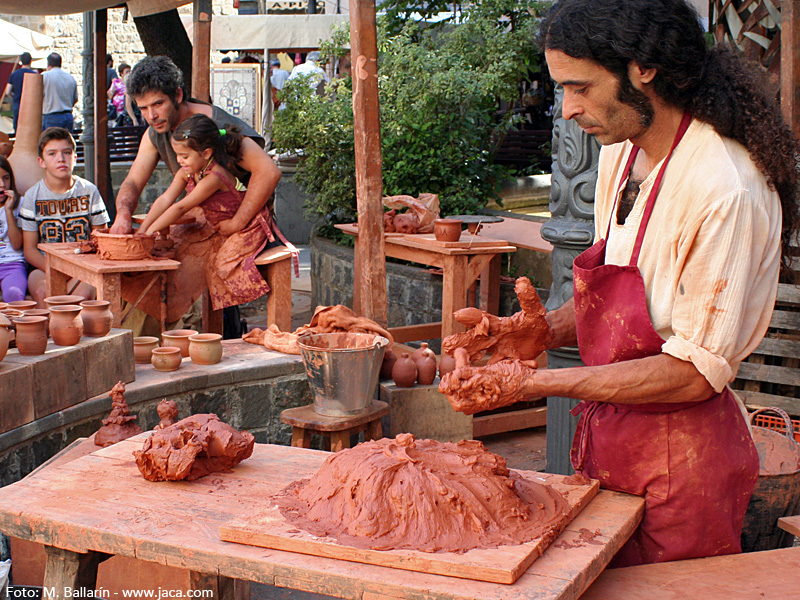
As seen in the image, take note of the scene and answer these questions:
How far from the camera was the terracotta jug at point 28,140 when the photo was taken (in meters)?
6.87

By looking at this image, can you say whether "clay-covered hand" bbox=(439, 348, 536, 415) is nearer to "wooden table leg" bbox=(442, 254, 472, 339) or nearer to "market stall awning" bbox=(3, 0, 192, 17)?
Answer: "wooden table leg" bbox=(442, 254, 472, 339)

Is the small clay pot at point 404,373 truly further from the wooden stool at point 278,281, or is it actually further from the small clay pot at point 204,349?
the wooden stool at point 278,281

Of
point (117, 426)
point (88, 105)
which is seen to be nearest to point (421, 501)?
point (117, 426)

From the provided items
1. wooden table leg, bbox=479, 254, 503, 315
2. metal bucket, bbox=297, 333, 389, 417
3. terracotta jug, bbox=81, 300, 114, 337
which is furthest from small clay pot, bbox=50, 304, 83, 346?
wooden table leg, bbox=479, 254, 503, 315

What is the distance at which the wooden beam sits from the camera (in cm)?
781

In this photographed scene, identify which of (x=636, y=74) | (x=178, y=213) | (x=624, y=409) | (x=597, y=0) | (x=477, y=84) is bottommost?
(x=624, y=409)

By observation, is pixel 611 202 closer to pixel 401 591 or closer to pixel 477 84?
pixel 401 591

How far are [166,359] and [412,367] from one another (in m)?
1.40

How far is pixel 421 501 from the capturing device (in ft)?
6.76

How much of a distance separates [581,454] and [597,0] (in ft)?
4.16

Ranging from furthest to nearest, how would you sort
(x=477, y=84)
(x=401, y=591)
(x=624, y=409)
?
(x=477, y=84)
(x=624, y=409)
(x=401, y=591)

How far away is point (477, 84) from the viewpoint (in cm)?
888

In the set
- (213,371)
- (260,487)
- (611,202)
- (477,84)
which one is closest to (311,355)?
(213,371)

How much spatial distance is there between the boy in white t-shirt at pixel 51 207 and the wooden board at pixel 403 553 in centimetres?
466
